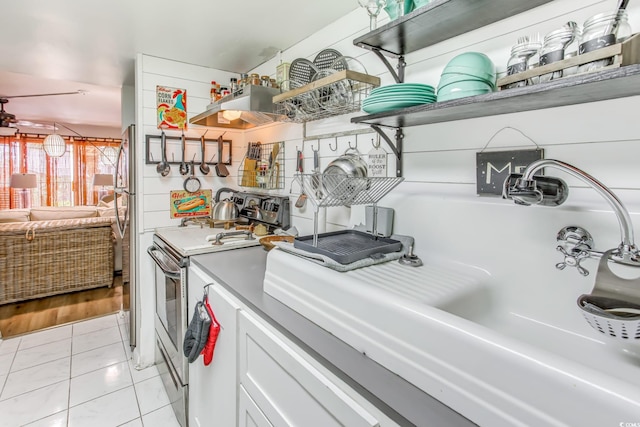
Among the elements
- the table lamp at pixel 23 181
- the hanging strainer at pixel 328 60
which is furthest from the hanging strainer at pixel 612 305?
the table lamp at pixel 23 181

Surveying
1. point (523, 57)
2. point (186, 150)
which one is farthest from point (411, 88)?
point (186, 150)

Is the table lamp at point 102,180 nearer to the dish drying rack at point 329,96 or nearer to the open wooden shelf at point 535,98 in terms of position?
the dish drying rack at point 329,96

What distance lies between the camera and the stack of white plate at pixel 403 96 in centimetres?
102

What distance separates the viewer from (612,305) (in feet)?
2.19

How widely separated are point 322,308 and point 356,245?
333mm

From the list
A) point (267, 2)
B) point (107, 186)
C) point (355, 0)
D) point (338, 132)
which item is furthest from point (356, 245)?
point (107, 186)

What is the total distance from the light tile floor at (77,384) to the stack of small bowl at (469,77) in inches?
83.6

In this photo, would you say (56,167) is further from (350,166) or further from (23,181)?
(350,166)

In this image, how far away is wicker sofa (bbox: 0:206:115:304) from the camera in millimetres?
3176

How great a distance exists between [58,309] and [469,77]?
13.1 ft

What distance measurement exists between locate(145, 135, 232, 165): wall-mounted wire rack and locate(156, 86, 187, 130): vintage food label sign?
9 cm

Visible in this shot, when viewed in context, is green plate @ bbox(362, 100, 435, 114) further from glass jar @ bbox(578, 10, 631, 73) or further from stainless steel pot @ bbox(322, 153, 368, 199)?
glass jar @ bbox(578, 10, 631, 73)

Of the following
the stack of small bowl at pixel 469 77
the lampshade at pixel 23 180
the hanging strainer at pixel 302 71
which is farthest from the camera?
the lampshade at pixel 23 180

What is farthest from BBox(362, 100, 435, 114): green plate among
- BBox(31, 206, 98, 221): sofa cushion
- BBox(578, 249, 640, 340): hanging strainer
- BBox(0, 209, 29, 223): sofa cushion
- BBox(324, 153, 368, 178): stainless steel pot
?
BBox(0, 209, 29, 223): sofa cushion
